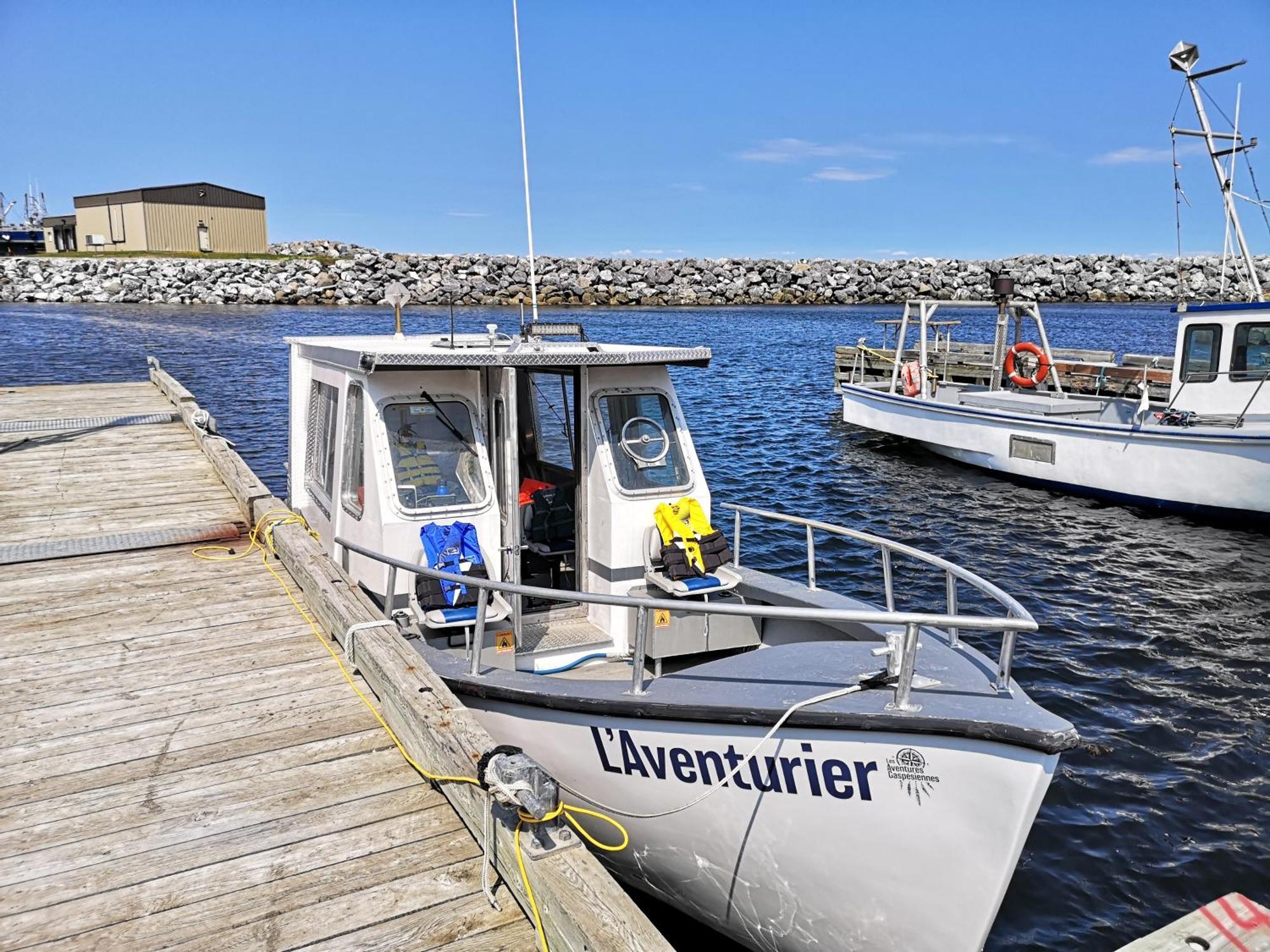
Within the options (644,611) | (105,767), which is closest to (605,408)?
(644,611)

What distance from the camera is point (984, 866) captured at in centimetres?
421

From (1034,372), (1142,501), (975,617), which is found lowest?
(1142,501)

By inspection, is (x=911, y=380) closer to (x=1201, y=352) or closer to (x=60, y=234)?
(x=1201, y=352)

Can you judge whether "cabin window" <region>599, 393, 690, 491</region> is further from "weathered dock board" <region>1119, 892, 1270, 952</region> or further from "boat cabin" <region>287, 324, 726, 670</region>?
"weathered dock board" <region>1119, 892, 1270, 952</region>

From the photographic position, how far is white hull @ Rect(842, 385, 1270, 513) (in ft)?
49.0

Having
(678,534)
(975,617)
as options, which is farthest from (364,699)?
(975,617)

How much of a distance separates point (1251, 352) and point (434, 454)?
49.9ft

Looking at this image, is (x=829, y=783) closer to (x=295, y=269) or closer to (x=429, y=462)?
(x=429, y=462)

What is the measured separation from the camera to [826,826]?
4.51 meters

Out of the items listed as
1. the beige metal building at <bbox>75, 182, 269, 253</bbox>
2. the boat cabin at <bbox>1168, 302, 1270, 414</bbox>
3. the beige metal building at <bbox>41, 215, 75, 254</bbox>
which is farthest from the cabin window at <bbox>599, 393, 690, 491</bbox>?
the beige metal building at <bbox>41, 215, 75, 254</bbox>

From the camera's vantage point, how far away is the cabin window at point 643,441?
22.8 ft

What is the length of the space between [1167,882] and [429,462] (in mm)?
6067

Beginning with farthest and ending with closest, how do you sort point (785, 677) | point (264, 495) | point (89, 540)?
point (264, 495)
point (89, 540)
point (785, 677)

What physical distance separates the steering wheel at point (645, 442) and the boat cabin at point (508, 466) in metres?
0.01
